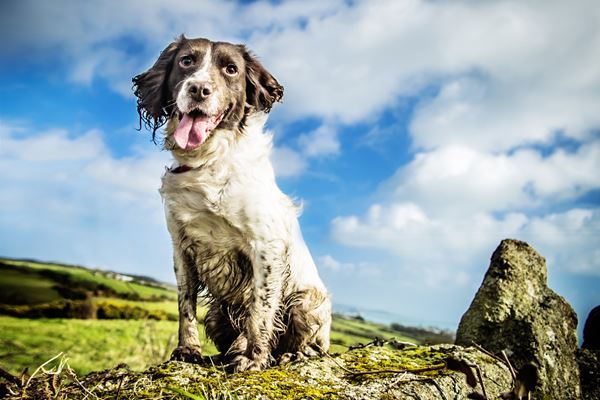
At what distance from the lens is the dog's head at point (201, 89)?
4.58m

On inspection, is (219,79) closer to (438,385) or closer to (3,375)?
(3,375)

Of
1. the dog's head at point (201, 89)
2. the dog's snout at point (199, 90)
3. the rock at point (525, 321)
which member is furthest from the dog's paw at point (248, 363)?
the rock at point (525, 321)

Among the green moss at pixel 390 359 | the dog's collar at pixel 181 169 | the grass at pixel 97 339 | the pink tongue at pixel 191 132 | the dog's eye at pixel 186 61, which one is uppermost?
the dog's eye at pixel 186 61

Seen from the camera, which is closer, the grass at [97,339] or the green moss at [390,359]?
the green moss at [390,359]

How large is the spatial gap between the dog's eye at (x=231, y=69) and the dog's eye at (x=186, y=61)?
330 millimetres

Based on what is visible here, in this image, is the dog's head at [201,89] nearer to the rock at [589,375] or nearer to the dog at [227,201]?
the dog at [227,201]

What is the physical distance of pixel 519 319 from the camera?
20.9 feet

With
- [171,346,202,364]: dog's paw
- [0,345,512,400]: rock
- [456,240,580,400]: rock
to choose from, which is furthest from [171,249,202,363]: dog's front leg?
[456,240,580,400]: rock

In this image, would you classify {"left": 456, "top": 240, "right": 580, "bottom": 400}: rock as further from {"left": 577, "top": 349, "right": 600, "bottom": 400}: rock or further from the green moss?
the green moss

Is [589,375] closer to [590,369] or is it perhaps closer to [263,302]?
[590,369]

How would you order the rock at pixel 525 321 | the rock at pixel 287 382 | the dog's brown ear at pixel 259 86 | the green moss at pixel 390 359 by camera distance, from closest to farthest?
the rock at pixel 287 382 → the green moss at pixel 390 359 → the dog's brown ear at pixel 259 86 → the rock at pixel 525 321

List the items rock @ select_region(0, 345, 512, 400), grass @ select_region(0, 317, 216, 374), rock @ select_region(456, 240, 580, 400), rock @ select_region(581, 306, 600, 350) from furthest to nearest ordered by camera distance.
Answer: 1. grass @ select_region(0, 317, 216, 374)
2. rock @ select_region(581, 306, 600, 350)
3. rock @ select_region(456, 240, 580, 400)
4. rock @ select_region(0, 345, 512, 400)

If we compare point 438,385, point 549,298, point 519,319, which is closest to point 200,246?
point 438,385

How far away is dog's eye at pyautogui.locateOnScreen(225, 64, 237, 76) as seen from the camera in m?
4.87
